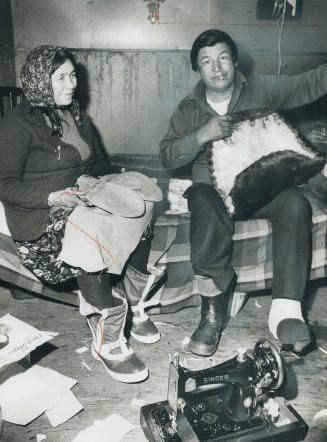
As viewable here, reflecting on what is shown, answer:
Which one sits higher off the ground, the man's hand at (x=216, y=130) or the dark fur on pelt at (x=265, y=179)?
the man's hand at (x=216, y=130)

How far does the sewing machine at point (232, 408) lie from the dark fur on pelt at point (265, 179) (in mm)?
1039

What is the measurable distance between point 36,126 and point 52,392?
141cm

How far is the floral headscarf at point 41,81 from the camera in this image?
2316mm

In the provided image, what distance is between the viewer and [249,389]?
1.67m

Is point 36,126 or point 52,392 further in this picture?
point 36,126

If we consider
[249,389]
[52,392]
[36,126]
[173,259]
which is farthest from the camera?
[173,259]

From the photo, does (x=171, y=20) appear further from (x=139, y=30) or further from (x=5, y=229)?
(x=5, y=229)

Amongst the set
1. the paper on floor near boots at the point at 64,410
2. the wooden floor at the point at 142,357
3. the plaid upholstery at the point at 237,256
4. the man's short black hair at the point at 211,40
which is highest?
the man's short black hair at the point at 211,40

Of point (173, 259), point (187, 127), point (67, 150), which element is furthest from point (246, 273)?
point (67, 150)

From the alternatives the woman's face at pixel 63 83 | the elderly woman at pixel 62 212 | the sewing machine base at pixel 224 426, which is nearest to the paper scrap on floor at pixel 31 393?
the elderly woman at pixel 62 212

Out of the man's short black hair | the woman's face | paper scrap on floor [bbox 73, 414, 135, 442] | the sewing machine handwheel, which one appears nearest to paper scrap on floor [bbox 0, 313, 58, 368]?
paper scrap on floor [bbox 73, 414, 135, 442]

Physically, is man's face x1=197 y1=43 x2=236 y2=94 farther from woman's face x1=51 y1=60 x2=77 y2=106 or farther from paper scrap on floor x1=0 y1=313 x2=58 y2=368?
paper scrap on floor x1=0 y1=313 x2=58 y2=368

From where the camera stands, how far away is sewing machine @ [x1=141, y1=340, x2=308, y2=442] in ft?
5.28

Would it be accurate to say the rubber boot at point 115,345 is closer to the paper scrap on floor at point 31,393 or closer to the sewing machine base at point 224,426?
the paper scrap on floor at point 31,393
